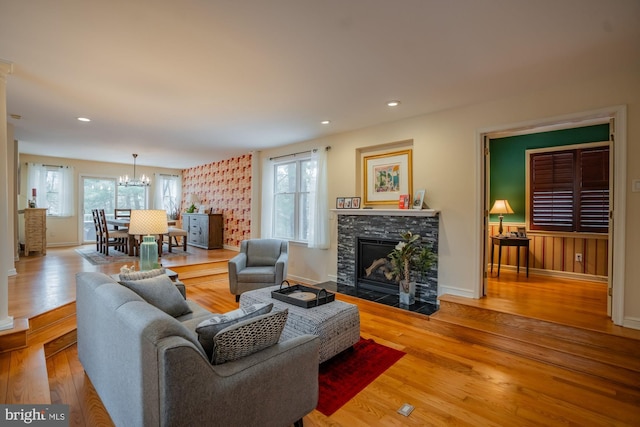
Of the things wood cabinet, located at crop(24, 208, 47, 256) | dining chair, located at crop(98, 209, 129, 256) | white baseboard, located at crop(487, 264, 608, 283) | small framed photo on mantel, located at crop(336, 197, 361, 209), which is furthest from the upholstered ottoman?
wood cabinet, located at crop(24, 208, 47, 256)

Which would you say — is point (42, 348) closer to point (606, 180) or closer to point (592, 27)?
point (592, 27)

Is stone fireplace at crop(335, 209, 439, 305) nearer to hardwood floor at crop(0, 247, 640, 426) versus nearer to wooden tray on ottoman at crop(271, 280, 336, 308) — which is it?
hardwood floor at crop(0, 247, 640, 426)

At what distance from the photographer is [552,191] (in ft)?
16.5

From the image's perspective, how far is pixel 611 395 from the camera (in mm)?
2211

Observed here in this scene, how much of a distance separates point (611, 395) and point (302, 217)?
4.38 metres

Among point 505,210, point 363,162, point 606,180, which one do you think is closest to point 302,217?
point 363,162

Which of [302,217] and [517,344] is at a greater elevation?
[302,217]

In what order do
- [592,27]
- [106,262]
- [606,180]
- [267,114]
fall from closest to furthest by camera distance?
[592,27] → [267,114] → [606,180] → [106,262]

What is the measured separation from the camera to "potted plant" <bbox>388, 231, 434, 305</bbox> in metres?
3.79

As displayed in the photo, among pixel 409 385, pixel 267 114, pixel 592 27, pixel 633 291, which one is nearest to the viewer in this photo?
pixel 592 27

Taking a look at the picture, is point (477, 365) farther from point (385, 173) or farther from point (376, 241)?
point (385, 173)

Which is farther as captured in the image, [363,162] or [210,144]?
[210,144]

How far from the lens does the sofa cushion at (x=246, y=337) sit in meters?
1.39

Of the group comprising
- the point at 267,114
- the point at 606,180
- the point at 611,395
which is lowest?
the point at 611,395
